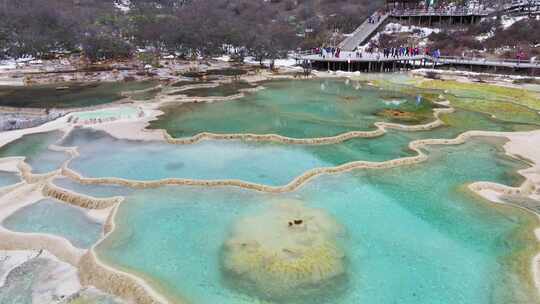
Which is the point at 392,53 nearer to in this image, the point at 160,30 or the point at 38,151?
the point at 160,30

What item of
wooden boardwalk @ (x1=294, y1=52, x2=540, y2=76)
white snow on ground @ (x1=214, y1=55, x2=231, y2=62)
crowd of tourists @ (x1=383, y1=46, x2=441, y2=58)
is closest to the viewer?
wooden boardwalk @ (x1=294, y1=52, x2=540, y2=76)

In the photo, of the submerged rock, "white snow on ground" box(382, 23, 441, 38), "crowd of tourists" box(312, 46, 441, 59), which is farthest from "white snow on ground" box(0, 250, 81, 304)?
"white snow on ground" box(382, 23, 441, 38)

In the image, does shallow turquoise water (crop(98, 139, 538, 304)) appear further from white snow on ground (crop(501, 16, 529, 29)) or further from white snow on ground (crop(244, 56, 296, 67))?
white snow on ground (crop(501, 16, 529, 29))

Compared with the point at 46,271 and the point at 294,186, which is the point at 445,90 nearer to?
the point at 294,186

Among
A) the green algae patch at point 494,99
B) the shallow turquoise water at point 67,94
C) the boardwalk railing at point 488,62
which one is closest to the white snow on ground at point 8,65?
the shallow turquoise water at point 67,94

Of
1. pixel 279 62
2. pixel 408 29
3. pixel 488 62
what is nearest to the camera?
pixel 488 62

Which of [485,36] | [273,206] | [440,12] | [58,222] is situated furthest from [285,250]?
[440,12]
